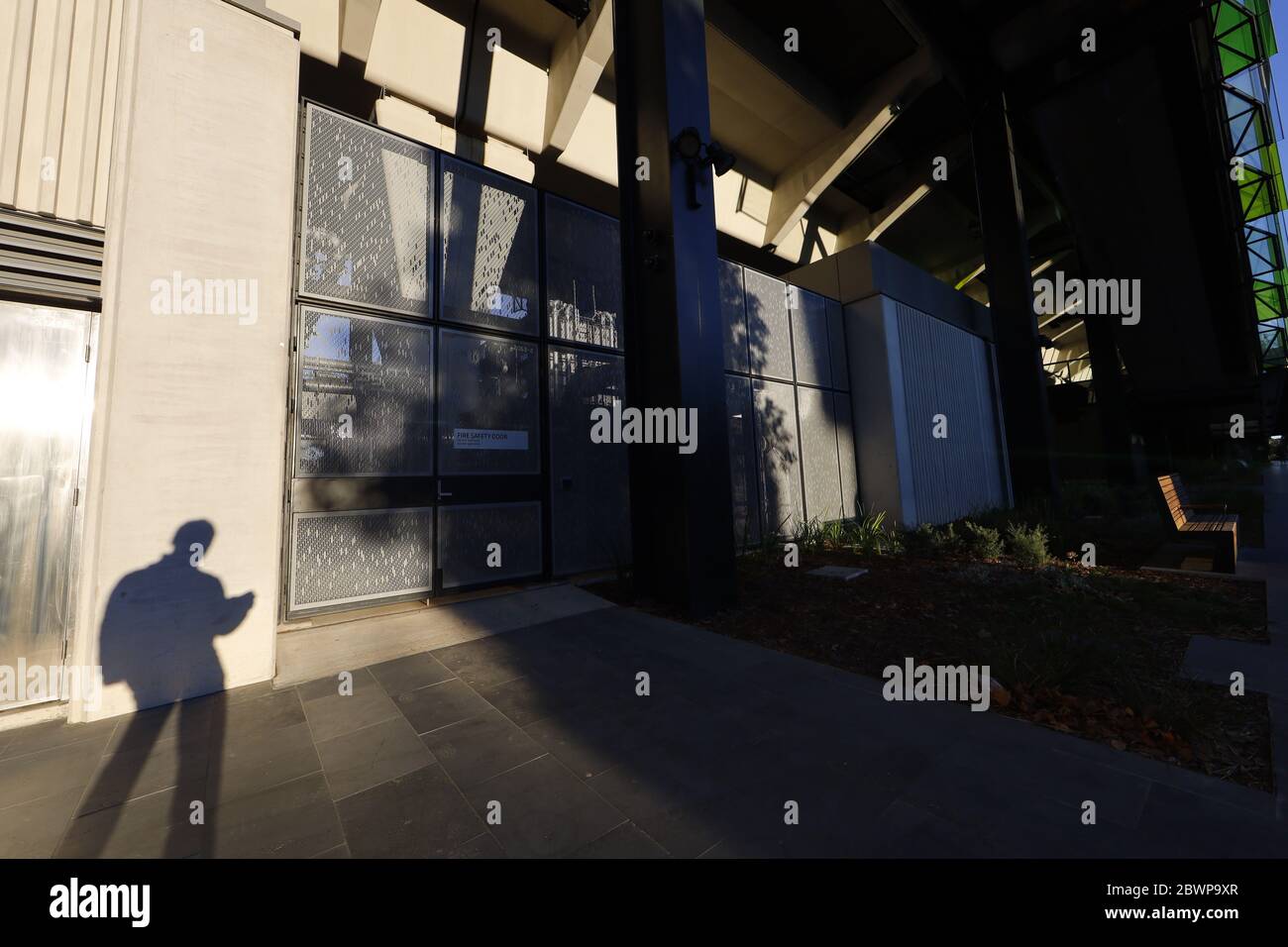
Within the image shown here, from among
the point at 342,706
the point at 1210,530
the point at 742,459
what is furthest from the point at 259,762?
the point at 1210,530

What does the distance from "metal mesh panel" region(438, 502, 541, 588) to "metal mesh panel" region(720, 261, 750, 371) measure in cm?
495

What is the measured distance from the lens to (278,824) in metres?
2.02

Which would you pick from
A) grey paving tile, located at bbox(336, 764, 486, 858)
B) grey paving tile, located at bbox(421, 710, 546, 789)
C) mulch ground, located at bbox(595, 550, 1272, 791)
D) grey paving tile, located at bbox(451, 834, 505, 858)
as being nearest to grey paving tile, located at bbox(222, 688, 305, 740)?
grey paving tile, located at bbox(421, 710, 546, 789)

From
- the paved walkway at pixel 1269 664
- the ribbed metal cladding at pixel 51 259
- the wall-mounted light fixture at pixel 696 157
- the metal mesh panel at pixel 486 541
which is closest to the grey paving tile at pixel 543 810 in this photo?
the paved walkway at pixel 1269 664

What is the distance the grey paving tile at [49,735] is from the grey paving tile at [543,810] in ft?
8.67

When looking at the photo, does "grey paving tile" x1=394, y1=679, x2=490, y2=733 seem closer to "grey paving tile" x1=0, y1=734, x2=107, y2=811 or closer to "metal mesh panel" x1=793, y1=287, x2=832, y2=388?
"grey paving tile" x1=0, y1=734, x2=107, y2=811

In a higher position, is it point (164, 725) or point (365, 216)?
point (365, 216)

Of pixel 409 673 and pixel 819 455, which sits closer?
pixel 409 673

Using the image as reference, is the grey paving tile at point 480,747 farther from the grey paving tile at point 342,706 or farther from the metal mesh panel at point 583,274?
the metal mesh panel at point 583,274

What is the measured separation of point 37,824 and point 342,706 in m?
1.24

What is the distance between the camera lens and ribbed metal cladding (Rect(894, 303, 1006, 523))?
37.3 ft

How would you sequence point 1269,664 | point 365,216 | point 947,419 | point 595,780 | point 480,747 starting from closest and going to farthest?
point 595,780 < point 480,747 < point 1269,664 < point 365,216 < point 947,419

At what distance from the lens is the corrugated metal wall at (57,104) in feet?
11.4

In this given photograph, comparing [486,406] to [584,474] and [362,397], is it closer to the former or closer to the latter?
[362,397]
